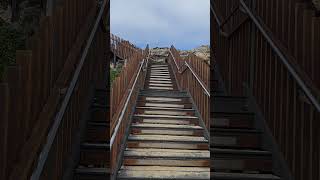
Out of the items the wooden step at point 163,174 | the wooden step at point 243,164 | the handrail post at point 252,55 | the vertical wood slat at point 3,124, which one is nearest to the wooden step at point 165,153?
the wooden step at point 163,174

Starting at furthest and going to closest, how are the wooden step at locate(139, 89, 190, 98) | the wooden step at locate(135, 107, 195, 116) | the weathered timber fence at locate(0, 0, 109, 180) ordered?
the wooden step at locate(139, 89, 190, 98) → the wooden step at locate(135, 107, 195, 116) → the weathered timber fence at locate(0, 0, 109, 180)

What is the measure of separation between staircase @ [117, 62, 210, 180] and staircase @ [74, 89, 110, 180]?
47cm

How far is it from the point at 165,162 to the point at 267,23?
6.03 ft

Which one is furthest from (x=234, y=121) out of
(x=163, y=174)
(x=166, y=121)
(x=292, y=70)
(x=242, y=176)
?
(x=166, y=121)

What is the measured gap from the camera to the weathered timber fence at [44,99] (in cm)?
215

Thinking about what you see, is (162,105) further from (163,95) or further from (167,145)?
(167,145)

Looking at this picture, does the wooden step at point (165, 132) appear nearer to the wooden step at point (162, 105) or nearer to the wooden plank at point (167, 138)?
the wooden plank at point (167, 138)

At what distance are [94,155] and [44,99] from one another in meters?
1.31

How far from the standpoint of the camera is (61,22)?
3.32m

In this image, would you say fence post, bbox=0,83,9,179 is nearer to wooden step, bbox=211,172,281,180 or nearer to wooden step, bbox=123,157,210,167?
wooden step, bbox=211,172,281,180

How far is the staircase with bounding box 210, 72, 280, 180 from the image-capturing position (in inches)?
153

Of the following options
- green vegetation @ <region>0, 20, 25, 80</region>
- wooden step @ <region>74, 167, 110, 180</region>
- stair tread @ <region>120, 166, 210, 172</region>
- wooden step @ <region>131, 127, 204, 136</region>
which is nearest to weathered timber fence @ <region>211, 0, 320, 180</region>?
stair tread @ <region>120, 166, 210, 172</region>

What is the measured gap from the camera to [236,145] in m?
4.27

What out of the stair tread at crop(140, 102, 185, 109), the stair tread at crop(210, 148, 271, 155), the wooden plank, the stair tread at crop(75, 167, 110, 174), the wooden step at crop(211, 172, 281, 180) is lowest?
the wooden step at crop(211, 172, 281, 180)
